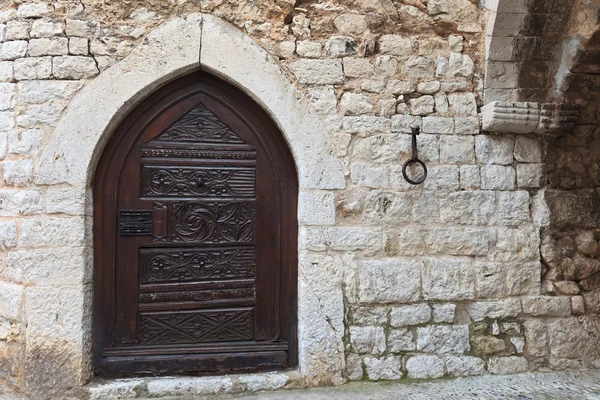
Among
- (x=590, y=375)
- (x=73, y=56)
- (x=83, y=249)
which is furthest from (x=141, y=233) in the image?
(x=590, y=375)

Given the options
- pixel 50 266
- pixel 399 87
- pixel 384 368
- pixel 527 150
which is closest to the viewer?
pixel 50 266

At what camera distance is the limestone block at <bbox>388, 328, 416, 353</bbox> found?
2.96m

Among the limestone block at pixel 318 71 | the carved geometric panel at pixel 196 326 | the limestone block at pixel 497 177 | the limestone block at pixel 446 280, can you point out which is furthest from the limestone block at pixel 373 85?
the carved geometric panel at pixel 196 326

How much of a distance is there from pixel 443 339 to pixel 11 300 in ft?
8.95

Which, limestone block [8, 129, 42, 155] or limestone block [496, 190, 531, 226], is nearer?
limestone block [8, 129, 42, 155]

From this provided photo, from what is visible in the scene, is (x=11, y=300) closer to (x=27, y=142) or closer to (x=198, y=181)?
(x=27, y=142)

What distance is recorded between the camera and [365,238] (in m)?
2.97

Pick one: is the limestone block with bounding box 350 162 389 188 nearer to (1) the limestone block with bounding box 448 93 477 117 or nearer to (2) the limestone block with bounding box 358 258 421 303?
(2) the limestone block with bounding box 358 258 421 303

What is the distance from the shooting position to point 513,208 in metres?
3.09

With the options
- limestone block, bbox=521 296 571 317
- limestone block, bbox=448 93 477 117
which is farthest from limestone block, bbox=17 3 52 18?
limestone block, bbox=521 296 571 317

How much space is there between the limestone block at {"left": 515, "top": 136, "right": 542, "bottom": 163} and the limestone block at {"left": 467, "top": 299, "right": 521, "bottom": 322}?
97 centimetres

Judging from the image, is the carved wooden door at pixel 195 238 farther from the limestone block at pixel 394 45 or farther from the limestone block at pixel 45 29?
the limestone block at pixel 394 45

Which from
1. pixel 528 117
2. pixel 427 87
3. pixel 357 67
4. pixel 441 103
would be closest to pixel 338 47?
pixel 357 67

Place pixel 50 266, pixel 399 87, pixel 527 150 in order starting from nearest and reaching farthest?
pixel 50 266 → pixel 399 87 → pixel 527 150
